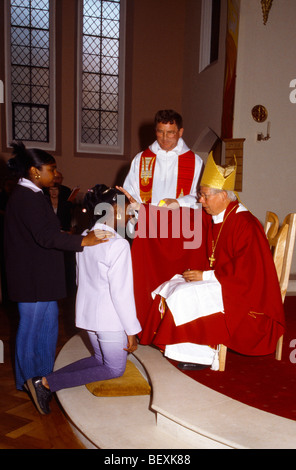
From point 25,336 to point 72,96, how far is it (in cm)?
778

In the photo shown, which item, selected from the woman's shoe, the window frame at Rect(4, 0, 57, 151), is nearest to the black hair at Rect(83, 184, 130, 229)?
the woman's shoe

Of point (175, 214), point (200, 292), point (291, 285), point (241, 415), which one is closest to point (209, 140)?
point (291, 285)

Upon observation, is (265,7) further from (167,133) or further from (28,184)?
(28,184)

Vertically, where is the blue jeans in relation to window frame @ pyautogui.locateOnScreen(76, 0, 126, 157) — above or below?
below

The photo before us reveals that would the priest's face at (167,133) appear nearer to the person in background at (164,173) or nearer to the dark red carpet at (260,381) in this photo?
the person in background at (164,173)

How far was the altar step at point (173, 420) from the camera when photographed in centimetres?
210

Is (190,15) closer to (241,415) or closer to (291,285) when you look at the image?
(291,285)

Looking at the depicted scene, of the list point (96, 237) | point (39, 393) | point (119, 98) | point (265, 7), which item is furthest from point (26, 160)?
point (119, 98)

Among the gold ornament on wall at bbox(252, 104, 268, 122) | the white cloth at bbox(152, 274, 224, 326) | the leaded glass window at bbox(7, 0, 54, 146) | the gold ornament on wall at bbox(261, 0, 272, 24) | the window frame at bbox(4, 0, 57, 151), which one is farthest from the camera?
the leaded glass window at bbox(7, 0, 54, 146)

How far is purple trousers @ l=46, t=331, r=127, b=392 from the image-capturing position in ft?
8.66

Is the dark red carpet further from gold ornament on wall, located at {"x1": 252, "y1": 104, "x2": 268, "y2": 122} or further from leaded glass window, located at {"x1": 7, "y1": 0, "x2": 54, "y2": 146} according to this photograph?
leaded glass window, located at {"x1": 7, "y1": 0, "x2": 54, "y2": 146}

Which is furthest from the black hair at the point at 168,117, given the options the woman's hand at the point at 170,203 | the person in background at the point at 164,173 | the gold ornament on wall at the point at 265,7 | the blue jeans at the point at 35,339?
the gold ornament on wall at the point at 265,7

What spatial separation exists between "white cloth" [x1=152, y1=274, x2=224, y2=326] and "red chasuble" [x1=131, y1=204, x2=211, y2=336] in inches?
20.1

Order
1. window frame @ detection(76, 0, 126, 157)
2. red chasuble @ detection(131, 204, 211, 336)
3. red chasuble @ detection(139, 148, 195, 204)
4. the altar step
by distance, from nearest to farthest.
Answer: the altar step < red chasuble @ detection(131, 204, 211, 336) < red chasuble @ detection(139, 148, 195, 204) < window frame @ detection(76, 0, 126, 157)
